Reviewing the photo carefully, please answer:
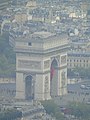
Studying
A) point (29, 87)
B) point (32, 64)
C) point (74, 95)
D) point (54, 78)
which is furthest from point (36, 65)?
point (74, 95)

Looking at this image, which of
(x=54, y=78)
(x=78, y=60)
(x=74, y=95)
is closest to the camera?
(x=74, y=95)

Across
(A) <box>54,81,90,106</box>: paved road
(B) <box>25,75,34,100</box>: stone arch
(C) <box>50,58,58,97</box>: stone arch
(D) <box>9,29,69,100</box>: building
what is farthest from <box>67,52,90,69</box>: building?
(B) <box>25,75,34,100</box>: stone arch

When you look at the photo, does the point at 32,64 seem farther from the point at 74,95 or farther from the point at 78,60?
the point at 78,60

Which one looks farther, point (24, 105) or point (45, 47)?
point (45, 47)

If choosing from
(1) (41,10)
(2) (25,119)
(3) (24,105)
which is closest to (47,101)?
(3) (24,105)

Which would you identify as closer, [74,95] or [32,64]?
[32,64]

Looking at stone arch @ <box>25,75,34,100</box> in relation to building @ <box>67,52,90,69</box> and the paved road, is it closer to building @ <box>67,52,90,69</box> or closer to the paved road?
the paved road

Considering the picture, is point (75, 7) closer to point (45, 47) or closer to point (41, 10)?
point (41, 10)
